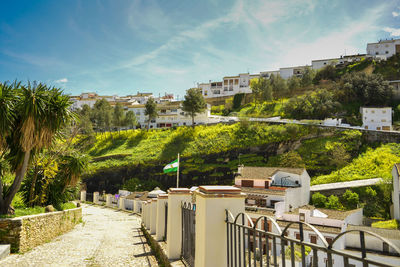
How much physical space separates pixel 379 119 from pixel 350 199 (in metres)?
21.3

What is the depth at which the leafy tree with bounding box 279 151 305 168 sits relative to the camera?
35.2 meters

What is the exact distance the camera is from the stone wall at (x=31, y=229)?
8.44 metres

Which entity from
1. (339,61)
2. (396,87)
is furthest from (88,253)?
(339,61)

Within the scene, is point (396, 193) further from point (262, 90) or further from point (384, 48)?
point (384, 48)

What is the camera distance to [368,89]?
46875mm

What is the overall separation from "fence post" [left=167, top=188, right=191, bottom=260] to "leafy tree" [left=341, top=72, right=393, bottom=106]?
50162 mm

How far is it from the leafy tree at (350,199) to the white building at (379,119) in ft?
62.2

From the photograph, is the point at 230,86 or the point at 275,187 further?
the point at 230,86

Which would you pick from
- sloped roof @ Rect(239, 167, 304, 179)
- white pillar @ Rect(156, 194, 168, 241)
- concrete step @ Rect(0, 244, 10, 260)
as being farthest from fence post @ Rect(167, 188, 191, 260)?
sloped roof @ Rect(239, 167, 304, 179)

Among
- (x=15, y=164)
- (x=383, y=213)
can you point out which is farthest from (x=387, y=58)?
(x=15, y=164)

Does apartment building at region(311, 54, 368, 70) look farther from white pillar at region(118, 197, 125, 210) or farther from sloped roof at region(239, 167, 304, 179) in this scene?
white pillar at region(118, 197, 125, 210)

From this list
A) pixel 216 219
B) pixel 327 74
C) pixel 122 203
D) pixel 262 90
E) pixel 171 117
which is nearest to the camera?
pixel 216 219

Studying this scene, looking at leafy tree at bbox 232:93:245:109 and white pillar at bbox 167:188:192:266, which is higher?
leafy tree at bbox 232:93:245:109

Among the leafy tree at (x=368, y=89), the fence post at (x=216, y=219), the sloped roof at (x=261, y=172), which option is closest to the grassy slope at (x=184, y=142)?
the sloped roof at (x=261, y=172)
